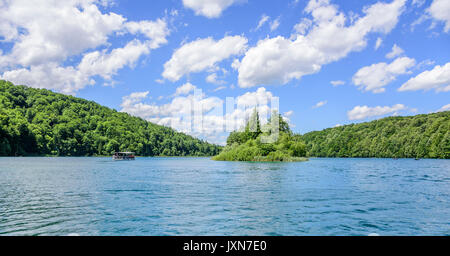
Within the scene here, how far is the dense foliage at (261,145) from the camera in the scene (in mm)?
93750

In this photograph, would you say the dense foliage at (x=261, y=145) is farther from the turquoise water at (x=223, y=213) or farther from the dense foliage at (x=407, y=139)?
the turquoise water at (x=223, y=213)

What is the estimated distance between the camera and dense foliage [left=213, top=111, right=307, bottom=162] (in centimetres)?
9375

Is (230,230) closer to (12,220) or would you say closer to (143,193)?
(12,220)

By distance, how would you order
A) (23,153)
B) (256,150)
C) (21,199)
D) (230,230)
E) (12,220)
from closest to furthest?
(230,230), (12,220), (21,199), (256,150), (23,153)

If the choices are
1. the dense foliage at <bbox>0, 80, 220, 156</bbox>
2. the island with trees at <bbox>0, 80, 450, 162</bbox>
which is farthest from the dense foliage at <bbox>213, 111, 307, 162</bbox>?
the dense foliage at <bbox>0, 80, 220, 156</bbox>

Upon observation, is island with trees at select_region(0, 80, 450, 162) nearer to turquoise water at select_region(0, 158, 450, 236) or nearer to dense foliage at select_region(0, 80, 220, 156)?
dense foliage at select_region(0, 80, 220, 156)

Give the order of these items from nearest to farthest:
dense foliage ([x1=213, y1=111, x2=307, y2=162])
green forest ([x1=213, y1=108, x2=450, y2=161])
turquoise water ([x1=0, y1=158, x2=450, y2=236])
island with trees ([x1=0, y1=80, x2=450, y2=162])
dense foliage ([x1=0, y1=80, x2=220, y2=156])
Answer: turquoise water ([x1=0, y1=158, x2=450, y2=236])
dense foliage ([x1=213, y1=111, x2=307, y2=162])
green forest ([x1=213, y1=108, x2=450, y2=161])
island with trees ([x1=0, y1=80, x2=450, y2=162])
dense foliage ([x1=0, y1=80, x2=220, y2=156])

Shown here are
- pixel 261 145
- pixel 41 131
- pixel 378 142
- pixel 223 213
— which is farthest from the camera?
pixel 378 142

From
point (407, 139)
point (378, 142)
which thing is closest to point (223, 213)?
point (407, 139)

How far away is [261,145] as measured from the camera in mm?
95688

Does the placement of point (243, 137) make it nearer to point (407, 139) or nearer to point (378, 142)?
point (407, 139)
